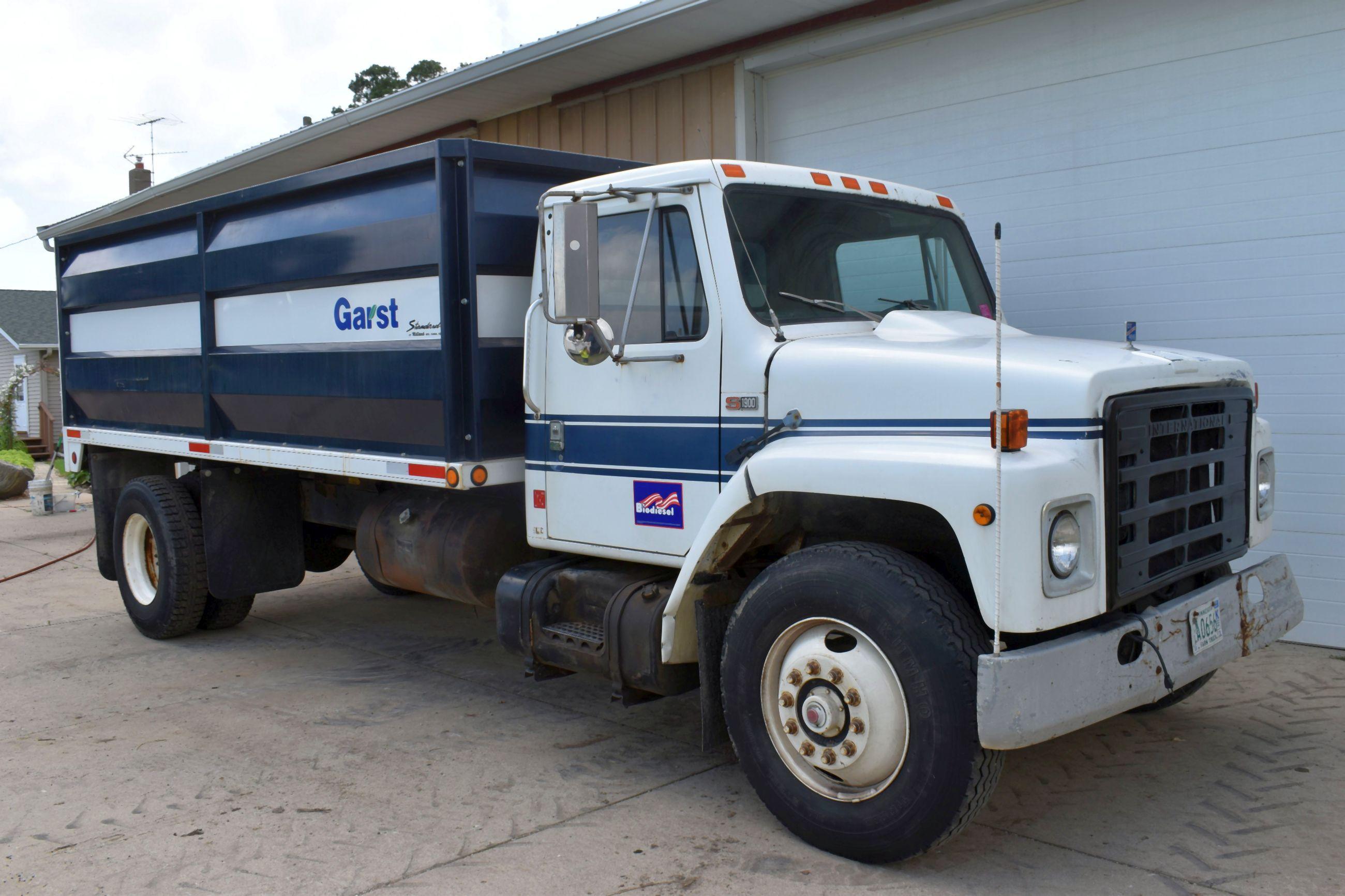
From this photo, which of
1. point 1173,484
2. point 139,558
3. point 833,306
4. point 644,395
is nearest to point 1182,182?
point 833,306

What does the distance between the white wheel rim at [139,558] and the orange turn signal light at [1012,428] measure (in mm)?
6130

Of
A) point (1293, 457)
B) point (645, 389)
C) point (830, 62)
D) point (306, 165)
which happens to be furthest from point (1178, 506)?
point (306, 165)

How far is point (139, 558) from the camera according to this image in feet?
25.6

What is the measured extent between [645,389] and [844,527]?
994mm

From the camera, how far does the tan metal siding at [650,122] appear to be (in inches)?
371

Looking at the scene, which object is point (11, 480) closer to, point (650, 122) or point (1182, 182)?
point (650, 122)

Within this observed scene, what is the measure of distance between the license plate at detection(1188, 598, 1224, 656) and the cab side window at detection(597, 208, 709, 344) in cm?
206

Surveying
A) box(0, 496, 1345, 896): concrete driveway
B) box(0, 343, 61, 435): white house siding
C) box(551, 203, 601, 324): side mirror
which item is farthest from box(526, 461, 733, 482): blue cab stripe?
box(0, 343, 61, 435): white house siding

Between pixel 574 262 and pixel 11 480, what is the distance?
16139 mm

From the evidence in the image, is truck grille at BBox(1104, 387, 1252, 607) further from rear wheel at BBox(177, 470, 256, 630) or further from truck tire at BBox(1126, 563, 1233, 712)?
rear wheel at BBox(177, 470, 256, 630)

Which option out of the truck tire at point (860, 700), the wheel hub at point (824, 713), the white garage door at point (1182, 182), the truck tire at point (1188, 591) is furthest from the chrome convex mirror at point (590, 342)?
the white garage door at point (1182, 182)

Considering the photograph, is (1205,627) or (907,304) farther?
(907,304)

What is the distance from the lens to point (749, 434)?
4.34m

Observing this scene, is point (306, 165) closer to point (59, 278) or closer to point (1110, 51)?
point (59, 278)
